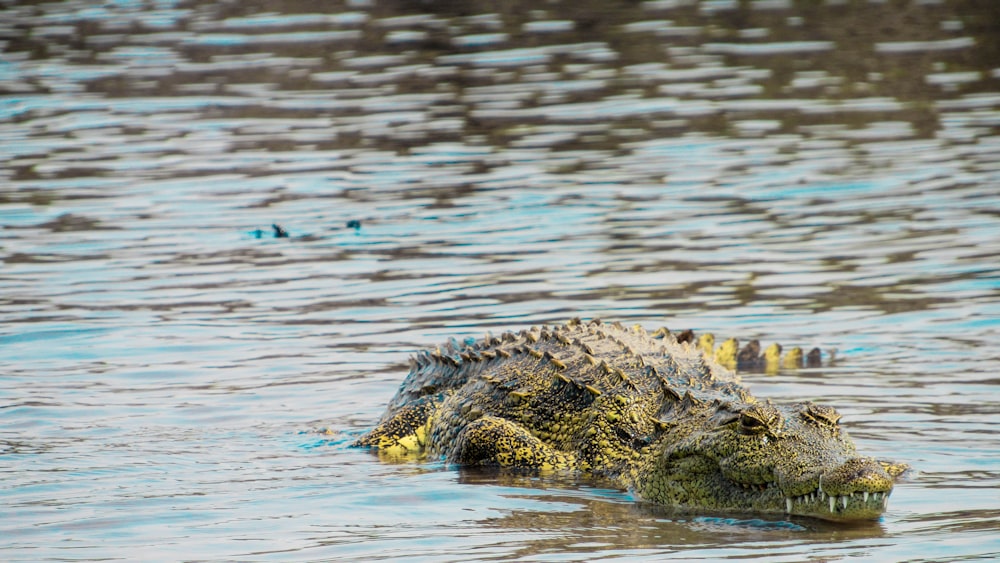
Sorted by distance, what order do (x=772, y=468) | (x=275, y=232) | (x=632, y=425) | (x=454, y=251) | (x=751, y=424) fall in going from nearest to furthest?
(x=772, y=468) → (x=751, y=424) → (x=632, y=425) → (x=454, y=251) → (x=275, y=232)

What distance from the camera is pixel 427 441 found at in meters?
8.93

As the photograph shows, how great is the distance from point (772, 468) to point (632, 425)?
1292 mm

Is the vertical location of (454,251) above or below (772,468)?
below

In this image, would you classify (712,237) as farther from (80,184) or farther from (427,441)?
(80,184)

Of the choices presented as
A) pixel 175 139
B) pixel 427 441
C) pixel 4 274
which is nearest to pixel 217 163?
pixel 175 139

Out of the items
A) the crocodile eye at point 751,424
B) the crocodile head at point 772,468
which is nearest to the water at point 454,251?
the crocodile head at point 772,468

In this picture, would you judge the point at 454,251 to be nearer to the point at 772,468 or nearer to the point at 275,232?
the point at 275,232

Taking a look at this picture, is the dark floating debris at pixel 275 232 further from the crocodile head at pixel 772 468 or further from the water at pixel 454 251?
the crocodile head at pixel 772 468

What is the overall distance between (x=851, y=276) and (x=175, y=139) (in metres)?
10.9

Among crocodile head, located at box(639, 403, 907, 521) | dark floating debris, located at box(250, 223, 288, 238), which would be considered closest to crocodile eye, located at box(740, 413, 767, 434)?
crocodile head, located at box(639, 403, 907, 521)

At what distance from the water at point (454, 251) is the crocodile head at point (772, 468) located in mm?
137

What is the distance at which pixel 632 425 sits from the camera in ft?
25.7

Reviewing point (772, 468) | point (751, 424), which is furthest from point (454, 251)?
point (772, 468)

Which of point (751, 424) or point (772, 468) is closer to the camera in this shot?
point (772, 468)
